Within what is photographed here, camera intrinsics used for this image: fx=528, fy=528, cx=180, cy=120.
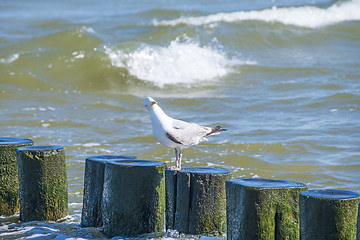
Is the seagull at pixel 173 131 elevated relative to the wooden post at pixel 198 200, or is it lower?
elevated

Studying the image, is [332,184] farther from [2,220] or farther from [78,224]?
[2,220]

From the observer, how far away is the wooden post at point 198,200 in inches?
160

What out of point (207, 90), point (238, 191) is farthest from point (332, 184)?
point (207, 90)

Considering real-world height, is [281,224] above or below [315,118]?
below

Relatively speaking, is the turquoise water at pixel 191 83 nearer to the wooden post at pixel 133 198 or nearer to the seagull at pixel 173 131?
the wooden post at pixel 133 198

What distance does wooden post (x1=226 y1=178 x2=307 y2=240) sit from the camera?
3576 millimetres

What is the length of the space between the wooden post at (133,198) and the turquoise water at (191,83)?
277 mm

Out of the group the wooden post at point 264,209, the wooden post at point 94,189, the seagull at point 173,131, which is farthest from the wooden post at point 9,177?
the wooden post at point 264,209

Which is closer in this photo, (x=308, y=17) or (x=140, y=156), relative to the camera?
(x=140, y=156)

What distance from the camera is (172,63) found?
16.6 meters

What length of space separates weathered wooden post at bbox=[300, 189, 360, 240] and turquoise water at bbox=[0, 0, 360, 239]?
125cm

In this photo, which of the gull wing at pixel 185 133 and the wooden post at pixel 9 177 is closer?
the gull wing at pixel 185 133

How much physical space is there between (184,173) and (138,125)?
6.20m

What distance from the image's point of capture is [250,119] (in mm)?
10484
